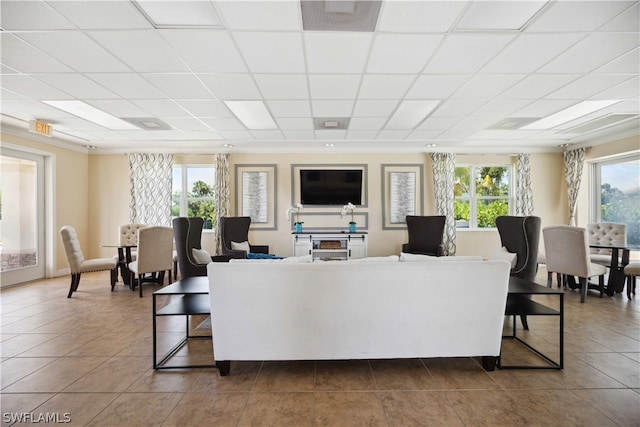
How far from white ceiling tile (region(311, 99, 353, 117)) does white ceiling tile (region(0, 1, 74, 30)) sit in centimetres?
247

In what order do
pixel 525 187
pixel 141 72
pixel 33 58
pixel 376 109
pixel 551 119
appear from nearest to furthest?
pixel 33 58
pixel 141 72
pixel 376 109
pixel 551 119
pixel 525 187

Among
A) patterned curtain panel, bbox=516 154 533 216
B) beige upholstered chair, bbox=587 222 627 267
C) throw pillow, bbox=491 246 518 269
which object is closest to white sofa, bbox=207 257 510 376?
throw pillow, bbox=491 246 518 269

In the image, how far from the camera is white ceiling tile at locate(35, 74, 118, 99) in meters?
3.12

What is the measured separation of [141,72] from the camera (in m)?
3.02

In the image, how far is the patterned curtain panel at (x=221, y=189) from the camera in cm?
649

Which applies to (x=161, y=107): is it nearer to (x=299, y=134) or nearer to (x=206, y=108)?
(x=206, y=108)

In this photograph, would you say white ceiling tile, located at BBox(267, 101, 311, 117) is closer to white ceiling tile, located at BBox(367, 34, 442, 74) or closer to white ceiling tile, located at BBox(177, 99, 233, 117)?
white ceiling tile, located at BBox(177, 99, 233, 117)

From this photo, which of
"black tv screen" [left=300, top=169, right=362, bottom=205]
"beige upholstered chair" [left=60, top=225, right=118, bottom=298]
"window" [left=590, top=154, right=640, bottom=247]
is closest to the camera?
"beige upholstered chair" [left=60, top=225, right=118, bottom=298]

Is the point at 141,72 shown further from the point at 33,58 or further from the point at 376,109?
the point at 376,109

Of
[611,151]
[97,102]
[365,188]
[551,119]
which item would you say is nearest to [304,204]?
[365,188]

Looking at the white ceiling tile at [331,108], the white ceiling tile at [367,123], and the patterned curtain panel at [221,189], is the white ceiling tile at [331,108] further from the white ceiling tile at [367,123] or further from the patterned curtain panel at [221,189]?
the patterned curtain panel at [221,189]

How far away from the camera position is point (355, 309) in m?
2.13

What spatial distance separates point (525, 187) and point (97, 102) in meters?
7.88

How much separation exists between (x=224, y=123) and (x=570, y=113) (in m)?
5.14
